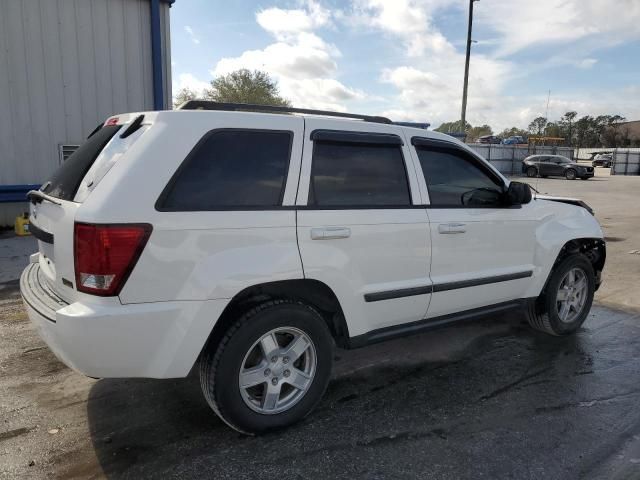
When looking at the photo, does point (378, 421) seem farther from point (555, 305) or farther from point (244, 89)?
point (244, 89)

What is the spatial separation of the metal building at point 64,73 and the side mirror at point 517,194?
8133mm

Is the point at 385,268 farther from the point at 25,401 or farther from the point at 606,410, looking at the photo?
the point at 25,401

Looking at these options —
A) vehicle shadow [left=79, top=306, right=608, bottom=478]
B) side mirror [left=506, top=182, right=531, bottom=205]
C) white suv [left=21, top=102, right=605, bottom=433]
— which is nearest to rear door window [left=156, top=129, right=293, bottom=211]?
white suv [left=21, top=102, right=605, bottom=433]

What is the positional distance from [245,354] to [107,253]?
36.2 inches

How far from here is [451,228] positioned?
3494 millimetres

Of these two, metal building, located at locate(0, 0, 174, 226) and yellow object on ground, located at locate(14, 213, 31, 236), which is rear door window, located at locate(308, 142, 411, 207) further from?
metal building, located at locate(0, 0, 174, 226)

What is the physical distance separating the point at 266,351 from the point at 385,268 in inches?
36.9

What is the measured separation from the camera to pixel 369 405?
328 cm

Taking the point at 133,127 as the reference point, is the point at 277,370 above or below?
below

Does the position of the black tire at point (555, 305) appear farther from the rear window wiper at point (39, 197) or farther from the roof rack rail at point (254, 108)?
the rear window wiper at point (39, 197)

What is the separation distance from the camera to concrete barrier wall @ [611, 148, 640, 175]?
38.3 metres

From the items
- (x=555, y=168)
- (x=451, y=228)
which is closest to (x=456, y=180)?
(x=451, y=228)

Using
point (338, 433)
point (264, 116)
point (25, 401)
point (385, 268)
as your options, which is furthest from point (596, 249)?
point (25, 401)

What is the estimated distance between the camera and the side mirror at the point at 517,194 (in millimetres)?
3791
